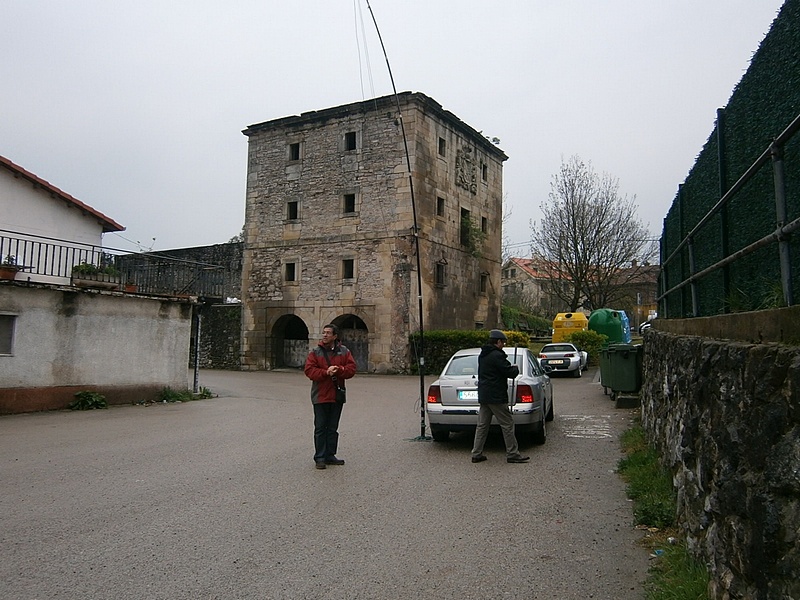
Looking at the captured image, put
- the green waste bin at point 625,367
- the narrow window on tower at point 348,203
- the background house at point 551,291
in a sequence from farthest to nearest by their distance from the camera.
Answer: the background house at point 551,291, the narrow window on tower at point 348,203, the green waste bin at point 625,367

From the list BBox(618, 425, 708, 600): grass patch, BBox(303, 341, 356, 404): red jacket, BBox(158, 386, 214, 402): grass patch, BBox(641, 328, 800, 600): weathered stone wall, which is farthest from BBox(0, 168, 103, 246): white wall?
BBox(641, 328, 800, 600): weathered stone wall

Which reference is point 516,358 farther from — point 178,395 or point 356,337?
point 356,337

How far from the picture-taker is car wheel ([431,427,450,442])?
1006 centimetres

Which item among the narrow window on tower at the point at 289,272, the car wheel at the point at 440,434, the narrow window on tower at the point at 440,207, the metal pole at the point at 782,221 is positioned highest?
the narrow window on tower at the point at 440,207

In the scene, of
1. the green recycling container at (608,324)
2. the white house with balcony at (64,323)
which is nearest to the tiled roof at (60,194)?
the white house with balcony at (64,323)

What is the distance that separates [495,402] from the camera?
346 inches

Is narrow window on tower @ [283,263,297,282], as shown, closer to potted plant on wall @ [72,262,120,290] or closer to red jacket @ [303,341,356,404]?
potted plant on wall @ [72,262,120,290]

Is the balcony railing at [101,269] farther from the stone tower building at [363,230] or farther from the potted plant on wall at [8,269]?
the stone tower building at [363,230]

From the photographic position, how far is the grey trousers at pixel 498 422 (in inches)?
345

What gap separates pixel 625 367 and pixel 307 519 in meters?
10.8

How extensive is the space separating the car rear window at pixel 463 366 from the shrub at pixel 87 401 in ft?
31.6

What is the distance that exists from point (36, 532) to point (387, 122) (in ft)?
88.1

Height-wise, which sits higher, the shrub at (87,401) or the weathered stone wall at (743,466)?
the weathered stone wall at (743,466)

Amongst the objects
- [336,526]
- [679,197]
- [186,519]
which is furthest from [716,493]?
[679,197]
